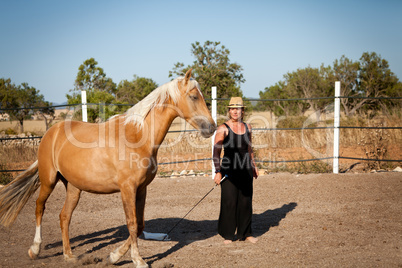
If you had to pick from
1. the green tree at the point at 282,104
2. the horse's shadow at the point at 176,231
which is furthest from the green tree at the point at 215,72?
the horse's shadow at the point at 176,231

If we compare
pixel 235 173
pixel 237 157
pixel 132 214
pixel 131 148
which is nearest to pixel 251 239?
pixel 235 173

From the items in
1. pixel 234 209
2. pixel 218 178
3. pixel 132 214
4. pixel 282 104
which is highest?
pixel 282 104

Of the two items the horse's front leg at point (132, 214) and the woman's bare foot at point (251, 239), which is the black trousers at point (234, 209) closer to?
the woman's bare foot at point (251, 239)

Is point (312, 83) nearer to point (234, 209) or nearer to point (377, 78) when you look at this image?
point (377, 78)

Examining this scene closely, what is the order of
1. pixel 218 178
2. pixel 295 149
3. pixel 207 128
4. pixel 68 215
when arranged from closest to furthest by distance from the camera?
pixel 207 128, pixel 68 215, pixel 218 178, pixel 295 149

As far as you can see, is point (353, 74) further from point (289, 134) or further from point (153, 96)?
point (153, 96)

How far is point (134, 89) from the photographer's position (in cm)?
Answer: 3306

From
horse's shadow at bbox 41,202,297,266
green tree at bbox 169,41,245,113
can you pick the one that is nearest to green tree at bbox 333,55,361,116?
green tree at bbox 169,41,245,113

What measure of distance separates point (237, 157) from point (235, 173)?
229 millimetres

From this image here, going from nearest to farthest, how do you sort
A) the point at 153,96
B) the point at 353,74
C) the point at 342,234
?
the point at 153,96, the point at 342,234, the point at 353,74

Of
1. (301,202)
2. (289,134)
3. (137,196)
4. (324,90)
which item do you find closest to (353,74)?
(324,90)

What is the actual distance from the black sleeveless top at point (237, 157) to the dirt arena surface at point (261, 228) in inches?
34.2

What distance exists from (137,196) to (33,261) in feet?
4.49

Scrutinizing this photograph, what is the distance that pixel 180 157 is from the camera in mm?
11086
